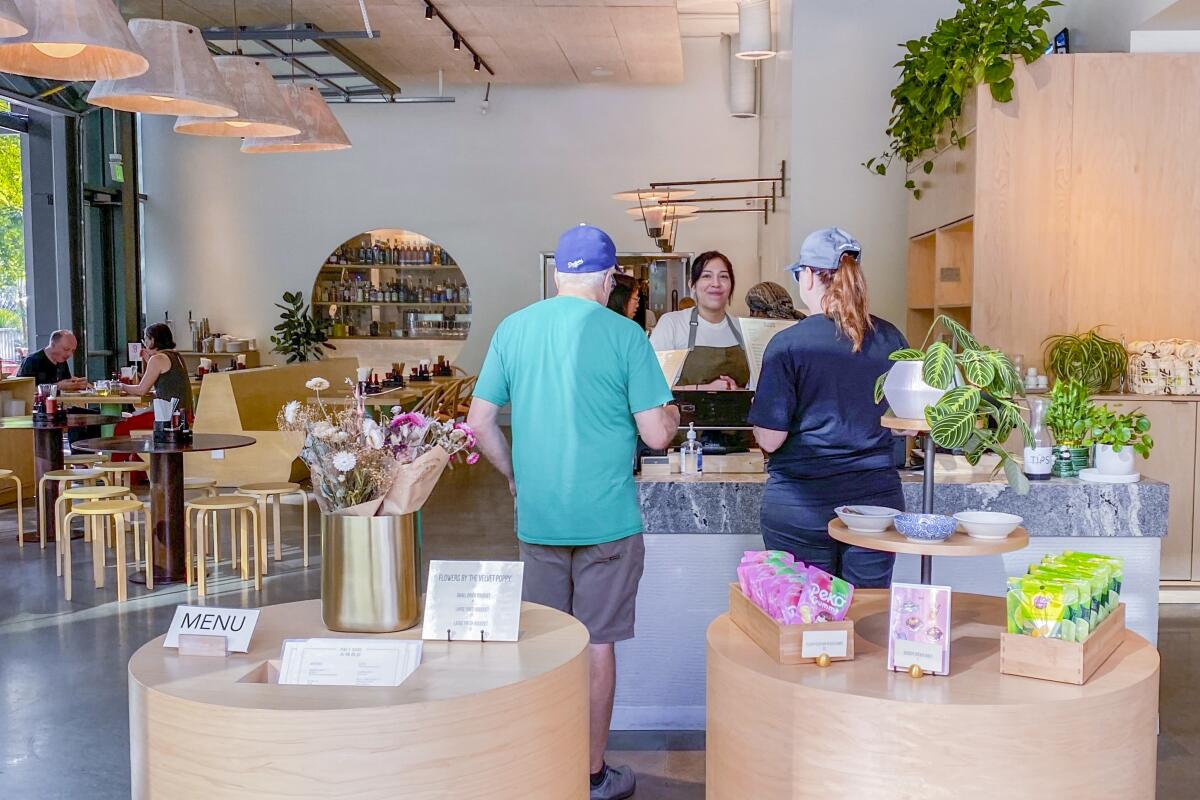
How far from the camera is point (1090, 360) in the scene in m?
6.11

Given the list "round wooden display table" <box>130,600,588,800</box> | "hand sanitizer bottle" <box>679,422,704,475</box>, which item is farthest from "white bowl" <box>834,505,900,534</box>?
"hand sanitizer bottle" <box>679,422,704,475</box>

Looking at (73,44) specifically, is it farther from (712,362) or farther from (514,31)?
(514,31)

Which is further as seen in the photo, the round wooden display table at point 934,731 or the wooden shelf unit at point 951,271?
the wooden shelf unit at point 951,271

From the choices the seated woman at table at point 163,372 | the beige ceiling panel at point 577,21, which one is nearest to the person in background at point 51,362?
the seated woman at table at point 163,372

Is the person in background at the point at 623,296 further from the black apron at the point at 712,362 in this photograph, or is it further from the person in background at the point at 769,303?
the person in background at the point at 769,303

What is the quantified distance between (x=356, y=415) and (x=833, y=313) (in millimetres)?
1366

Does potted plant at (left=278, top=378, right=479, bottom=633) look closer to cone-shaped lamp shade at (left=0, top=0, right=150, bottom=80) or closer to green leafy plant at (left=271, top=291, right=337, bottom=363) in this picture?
cone-shaped lamp shade at (left=0, top=0, right=150, bottom=80)

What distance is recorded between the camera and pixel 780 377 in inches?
120

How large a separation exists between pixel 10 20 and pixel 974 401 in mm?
2633

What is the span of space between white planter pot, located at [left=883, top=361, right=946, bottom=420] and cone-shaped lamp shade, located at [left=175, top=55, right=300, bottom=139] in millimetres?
3446

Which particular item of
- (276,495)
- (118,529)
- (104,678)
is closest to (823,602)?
(104,678)

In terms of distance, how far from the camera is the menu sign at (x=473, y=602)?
7.42 feet

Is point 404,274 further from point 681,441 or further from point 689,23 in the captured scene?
point 681,441

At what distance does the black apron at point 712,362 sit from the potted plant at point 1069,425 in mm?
1525
